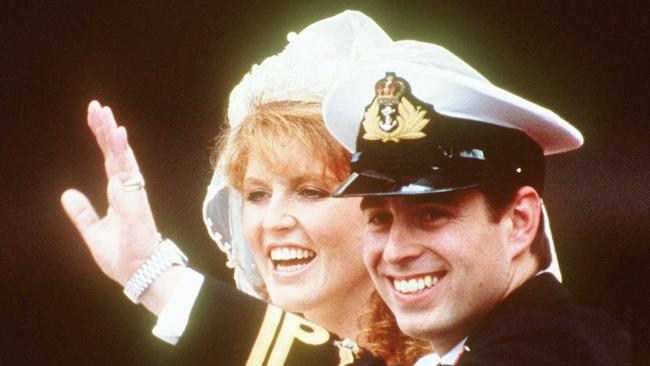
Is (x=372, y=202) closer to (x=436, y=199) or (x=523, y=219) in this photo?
(x=436, y=199)

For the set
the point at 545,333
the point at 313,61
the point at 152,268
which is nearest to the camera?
the point at 545,333

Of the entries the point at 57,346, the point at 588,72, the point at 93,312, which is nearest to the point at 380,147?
the point at 588,72

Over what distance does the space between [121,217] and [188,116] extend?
2.96 feet

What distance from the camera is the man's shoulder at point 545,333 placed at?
1.75 meters

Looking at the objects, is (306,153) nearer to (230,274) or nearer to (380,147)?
(230,274)

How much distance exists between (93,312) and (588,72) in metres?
1.71

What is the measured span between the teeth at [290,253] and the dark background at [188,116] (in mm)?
235

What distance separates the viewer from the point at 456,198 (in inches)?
77.3

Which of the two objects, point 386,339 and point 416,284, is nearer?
point 416,284

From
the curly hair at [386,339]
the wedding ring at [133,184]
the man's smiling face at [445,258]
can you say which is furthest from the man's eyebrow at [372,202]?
the curly hair at [386,339]

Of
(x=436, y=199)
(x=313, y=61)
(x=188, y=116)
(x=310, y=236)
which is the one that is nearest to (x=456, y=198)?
(x=436, y=199)

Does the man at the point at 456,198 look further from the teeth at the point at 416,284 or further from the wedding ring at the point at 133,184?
the wedding ring at the point at 133,184

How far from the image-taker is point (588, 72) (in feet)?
8.61

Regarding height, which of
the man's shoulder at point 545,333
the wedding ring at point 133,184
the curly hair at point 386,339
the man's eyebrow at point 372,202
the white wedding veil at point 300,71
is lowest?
the man's shoulder at point 545,333
